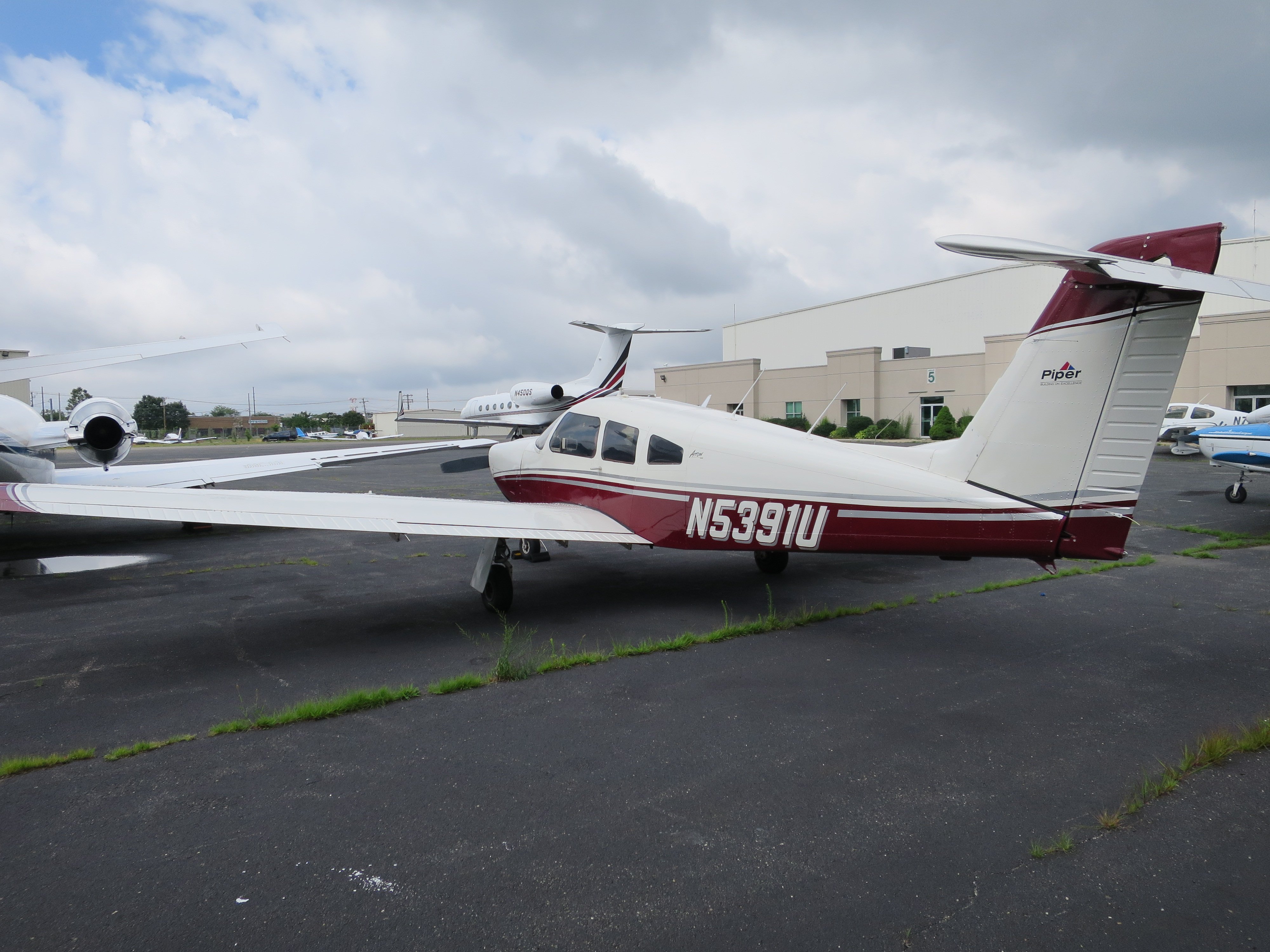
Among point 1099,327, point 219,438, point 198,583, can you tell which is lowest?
point 219,438

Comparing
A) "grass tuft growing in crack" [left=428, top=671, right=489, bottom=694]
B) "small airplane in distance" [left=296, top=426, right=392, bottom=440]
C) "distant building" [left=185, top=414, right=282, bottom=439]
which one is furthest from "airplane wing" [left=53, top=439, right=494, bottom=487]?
"distant building" [left=185, top=414, right=282, bottom=439]

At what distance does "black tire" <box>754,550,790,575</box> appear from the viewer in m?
8.35

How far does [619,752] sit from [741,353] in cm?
7024

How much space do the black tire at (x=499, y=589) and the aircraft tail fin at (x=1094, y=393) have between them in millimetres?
4267

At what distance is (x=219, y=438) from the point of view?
288ft

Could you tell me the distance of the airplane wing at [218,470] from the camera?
11297 millimetres

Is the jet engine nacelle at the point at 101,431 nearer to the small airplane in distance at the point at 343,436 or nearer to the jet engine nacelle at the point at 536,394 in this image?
the jet engine nacelle at the point at 536,394

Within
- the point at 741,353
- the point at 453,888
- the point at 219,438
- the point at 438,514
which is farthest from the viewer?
the point at 219,438

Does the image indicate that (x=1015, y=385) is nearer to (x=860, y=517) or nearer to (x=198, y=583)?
(x=860, y=517)

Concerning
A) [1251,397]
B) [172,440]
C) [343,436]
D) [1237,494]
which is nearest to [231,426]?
[343,436]

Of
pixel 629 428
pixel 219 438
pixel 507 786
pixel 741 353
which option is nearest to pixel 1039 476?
pixel 629 428

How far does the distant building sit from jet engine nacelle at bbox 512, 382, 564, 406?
91766 millimetres

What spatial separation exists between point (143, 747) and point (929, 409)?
156ft

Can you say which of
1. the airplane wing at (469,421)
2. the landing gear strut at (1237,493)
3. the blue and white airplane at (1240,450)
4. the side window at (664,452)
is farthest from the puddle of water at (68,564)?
the landing gear strut at (1237,493)
